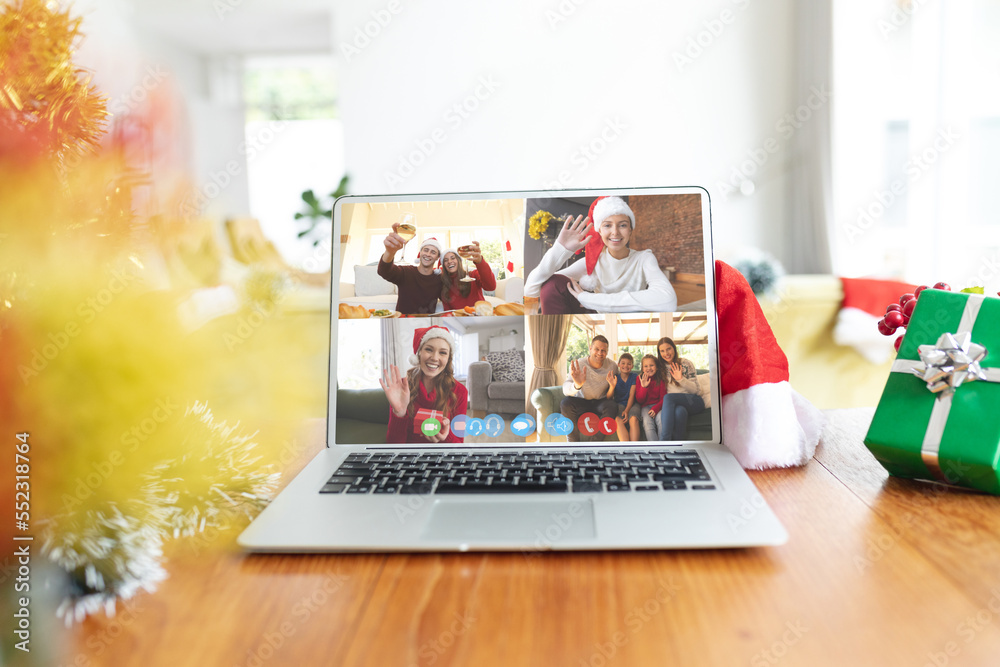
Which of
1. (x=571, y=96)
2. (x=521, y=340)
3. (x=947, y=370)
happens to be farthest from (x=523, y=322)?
(x=571, y=96)

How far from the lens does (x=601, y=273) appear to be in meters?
0.68

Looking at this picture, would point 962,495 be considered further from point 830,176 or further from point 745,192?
point 745,192

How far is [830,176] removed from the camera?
3707 millimetres

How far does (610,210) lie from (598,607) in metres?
0.43

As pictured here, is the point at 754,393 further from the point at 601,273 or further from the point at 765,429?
the point at 601,273

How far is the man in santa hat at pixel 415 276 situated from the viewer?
2.27ft

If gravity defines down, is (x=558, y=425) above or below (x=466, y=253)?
below

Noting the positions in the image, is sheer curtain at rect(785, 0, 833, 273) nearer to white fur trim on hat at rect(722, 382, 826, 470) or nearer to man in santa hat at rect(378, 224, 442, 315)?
white fur trim on hat at rect(722, 382, 826, 470)

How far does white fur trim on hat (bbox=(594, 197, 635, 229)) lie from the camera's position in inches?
27.0

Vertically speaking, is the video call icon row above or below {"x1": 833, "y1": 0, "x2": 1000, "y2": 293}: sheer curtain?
below

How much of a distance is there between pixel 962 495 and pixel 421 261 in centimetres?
56

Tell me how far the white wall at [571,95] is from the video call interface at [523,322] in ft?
11.7

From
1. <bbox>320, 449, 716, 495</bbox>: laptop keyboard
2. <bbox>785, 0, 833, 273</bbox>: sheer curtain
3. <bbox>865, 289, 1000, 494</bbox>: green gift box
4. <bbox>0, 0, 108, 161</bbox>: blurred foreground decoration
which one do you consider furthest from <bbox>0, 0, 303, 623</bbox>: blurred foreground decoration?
<bbox>785, 0, 833, 273</bbox>: sheer curtain

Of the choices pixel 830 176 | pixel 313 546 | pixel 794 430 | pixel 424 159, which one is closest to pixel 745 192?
pixel 830 176
